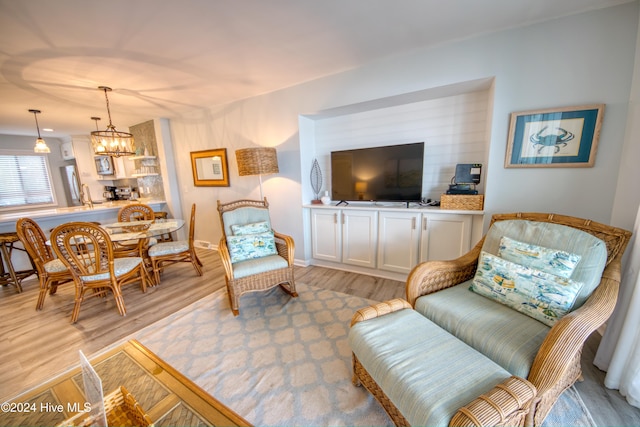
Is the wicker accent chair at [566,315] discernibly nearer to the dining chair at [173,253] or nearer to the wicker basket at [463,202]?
the wicker basket at [463,202]

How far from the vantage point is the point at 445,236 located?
240 centimetres

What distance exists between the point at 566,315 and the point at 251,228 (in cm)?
244

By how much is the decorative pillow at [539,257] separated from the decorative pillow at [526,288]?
0.05 meters

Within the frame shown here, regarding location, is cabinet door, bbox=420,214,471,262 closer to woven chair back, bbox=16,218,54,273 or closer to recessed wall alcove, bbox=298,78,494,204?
recessed wall alcove, bbox=298,78,494,204

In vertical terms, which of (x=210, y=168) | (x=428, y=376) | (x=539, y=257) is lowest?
(x=428, y=376)

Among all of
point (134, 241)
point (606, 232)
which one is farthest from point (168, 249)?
point (606, 232)

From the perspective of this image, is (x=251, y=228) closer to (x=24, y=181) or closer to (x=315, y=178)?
(x=315, y=178)

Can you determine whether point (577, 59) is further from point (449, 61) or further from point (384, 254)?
point (384, 254)

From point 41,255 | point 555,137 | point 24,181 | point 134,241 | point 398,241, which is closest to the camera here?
point 555,137

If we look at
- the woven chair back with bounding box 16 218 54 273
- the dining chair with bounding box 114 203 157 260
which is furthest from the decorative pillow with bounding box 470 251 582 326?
the woven chair back with bounding box 16 218 54 273

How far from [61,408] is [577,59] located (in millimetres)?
3828

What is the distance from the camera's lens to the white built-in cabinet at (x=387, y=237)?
7.81 ft

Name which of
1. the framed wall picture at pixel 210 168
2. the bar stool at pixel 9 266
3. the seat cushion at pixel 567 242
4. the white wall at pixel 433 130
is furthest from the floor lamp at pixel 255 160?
the bar stool at pixel 9 266

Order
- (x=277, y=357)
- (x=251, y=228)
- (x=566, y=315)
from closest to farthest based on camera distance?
(x=566, y=315)
(x=277, y=357)
(x=251, y=228)
